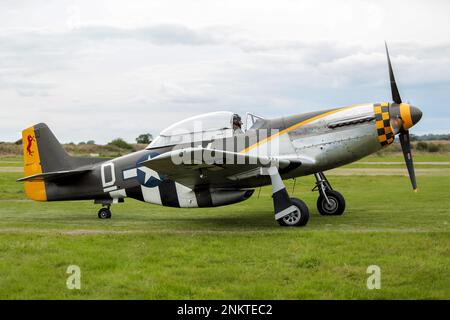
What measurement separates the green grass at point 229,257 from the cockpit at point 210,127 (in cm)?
184

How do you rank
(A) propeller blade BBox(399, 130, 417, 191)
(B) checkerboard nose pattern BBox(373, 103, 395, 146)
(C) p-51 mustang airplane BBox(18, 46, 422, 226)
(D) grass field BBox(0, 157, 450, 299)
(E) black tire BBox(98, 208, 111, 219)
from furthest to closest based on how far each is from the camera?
(E) black tire BBox(98, 208, 111, 219), (A) propeller blade BBox(399, 130, 417, 191), (B) checkerboard nose pattern BBox(373, 103, 395, 146), (C) p-51 mustang airplane BBox(18, 46, 422, 226), (D) grass field BBox(0, 157, 450, 299)

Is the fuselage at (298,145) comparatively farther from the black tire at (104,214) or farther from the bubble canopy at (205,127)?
the black tire at (104,214)

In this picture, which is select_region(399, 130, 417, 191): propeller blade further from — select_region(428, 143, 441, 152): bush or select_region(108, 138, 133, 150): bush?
select_region(428, 143, 441, 152): bush

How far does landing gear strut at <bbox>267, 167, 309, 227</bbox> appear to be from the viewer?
10.6m

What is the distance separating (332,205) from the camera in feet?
44.2

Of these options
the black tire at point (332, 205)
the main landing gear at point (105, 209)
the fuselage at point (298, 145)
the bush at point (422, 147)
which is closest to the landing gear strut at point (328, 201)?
the black tire at point (332, 205)

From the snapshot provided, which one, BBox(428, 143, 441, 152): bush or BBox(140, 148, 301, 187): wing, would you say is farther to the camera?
BBox(428, 143, 441, 152): bush

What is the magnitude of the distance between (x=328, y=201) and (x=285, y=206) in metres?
3.17

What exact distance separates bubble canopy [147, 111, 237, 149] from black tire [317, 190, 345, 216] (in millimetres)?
3177

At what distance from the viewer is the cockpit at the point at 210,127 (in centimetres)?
1196

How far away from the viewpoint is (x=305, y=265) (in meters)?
7.14

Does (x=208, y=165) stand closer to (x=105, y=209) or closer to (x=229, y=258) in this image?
(x=229, y=258)

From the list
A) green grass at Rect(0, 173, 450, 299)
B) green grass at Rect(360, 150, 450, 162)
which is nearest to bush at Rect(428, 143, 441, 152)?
green grass at Rect(360, 150, 450, 162)
